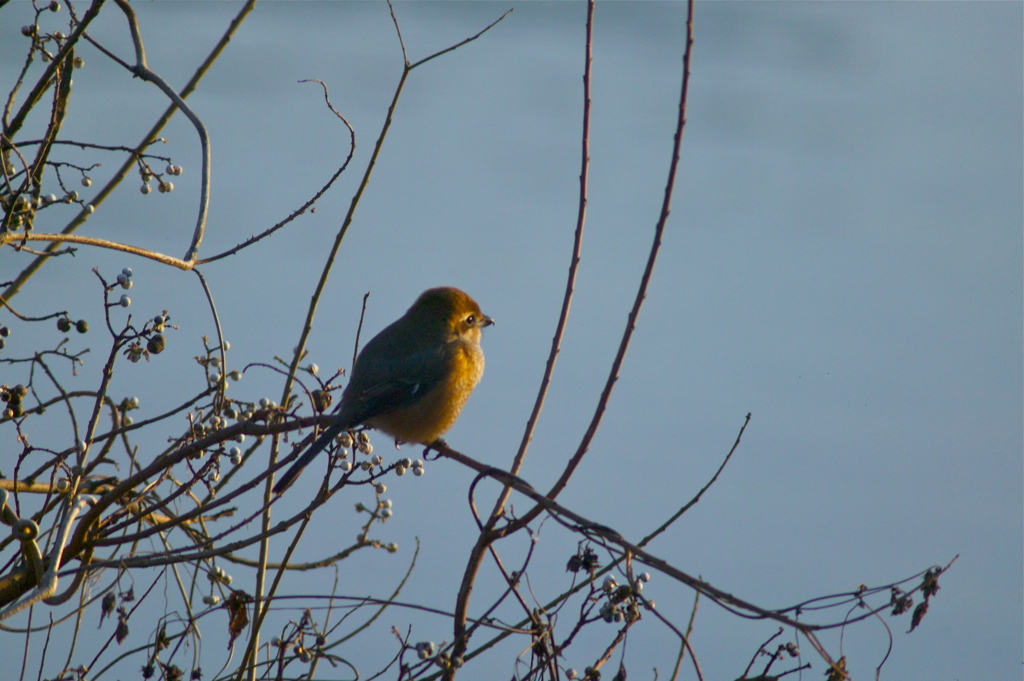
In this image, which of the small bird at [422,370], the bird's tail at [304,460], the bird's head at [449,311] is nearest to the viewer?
the bird's tail at [304,460]

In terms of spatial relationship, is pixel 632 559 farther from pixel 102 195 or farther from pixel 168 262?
pixel 102 195

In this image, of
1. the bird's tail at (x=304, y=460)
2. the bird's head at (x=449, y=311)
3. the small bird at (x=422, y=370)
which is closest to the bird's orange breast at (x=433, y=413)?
the small bird at (x=422, y=370)

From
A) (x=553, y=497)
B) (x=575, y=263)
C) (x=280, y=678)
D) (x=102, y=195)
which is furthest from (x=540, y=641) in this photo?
(x=102, y=195)

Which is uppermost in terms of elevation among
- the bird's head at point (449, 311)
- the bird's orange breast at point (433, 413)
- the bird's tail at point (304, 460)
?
the bird's head at point (449, 311)

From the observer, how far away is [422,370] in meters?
4.45

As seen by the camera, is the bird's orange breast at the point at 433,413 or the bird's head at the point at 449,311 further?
the bird's head at the point at 449,311

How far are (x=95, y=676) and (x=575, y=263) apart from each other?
1.83 m

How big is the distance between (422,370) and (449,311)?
0.46 m

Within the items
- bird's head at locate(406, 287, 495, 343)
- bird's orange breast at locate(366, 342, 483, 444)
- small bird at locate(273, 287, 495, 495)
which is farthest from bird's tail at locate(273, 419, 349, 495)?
bird's head at locate(406, 287, 495, 343)

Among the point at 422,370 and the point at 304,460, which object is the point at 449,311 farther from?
the point at 304,460

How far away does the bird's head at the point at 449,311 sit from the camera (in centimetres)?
475

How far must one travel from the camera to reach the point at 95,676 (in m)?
2.67

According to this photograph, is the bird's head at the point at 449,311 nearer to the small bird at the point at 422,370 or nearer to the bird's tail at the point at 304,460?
the small bird at the point at 422,370

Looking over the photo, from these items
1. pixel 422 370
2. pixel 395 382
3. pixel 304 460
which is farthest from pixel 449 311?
pixel 304 460
